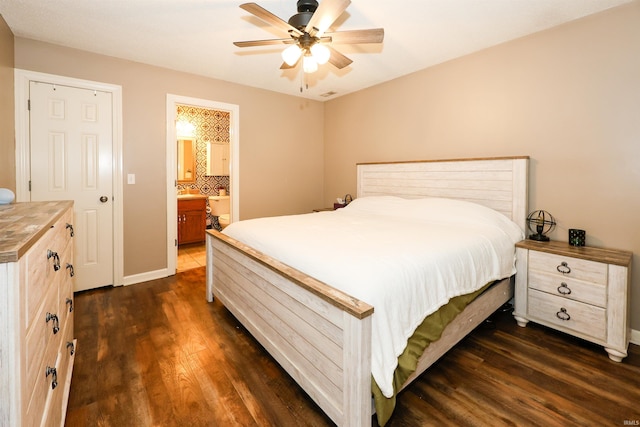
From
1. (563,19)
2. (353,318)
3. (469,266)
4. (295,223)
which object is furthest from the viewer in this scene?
(295,223)

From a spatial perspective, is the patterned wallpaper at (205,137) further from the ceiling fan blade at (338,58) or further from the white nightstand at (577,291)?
the white nightstand at (577,291)

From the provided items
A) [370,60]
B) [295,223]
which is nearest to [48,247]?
[295,223]

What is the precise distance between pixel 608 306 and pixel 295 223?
2.34 meters

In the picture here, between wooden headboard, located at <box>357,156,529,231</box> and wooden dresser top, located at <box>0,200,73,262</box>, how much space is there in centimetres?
315

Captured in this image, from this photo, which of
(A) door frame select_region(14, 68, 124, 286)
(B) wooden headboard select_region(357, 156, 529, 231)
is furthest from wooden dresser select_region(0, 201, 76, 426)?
(B) wooden headboard select_region(357, 156, 529, 231)

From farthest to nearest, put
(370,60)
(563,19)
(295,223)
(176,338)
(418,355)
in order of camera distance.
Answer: (370,60), (295,223), (563,19), (176,338), (418,355)

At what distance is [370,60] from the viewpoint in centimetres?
329

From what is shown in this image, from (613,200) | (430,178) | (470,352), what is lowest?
(470,352)

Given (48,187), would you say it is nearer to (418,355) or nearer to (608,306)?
(418,355)

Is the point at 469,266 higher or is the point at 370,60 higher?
the point at 370,60

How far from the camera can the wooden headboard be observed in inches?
106

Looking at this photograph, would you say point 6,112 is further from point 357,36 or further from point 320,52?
point 357,36

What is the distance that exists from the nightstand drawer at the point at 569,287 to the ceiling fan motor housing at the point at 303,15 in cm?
252

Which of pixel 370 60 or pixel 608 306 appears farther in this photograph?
pixel 370 60
